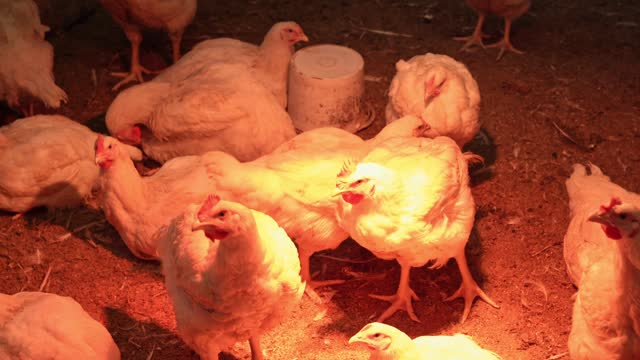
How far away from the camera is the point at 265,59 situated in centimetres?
539

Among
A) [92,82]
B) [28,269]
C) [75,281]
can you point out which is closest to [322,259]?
[75,281]

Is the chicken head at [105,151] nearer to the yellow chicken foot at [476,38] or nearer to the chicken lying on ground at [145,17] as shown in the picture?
the chicken lying on ground at [145,17]

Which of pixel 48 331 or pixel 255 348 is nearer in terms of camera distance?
pixel 48 331

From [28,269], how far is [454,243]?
8.17ft

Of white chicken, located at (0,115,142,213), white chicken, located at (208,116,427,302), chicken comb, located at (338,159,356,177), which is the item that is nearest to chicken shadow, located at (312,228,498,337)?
white chicken, located at (208,116,427,302)

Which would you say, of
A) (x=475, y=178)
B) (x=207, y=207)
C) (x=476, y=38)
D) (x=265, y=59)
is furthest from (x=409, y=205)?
(x=476, y=38)

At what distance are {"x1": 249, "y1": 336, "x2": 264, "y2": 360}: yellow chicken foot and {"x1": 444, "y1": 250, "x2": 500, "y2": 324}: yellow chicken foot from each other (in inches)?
45.2

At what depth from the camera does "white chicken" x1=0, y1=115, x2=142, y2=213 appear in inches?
183

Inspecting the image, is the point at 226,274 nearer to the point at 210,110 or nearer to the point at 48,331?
the point at 48,331

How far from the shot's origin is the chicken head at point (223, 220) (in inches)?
115

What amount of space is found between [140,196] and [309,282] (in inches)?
43.2

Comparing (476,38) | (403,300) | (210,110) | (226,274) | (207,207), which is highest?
(207,207)

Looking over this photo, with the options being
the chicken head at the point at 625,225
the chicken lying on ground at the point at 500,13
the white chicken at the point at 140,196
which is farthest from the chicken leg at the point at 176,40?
the chicken head at the point at 625,225

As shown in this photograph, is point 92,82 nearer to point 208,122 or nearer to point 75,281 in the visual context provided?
point 208,122
